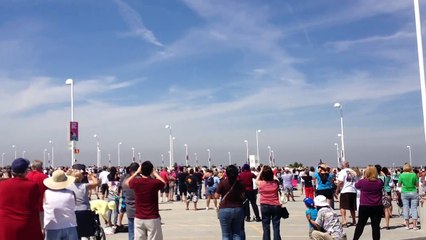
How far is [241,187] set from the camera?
9.49m

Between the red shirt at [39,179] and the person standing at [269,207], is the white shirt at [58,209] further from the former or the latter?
the person standing at [269,207]

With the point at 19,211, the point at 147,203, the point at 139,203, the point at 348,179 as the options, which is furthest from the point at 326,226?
the point at 348,179

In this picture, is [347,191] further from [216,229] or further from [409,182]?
[216,229]

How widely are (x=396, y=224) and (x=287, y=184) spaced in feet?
34.3

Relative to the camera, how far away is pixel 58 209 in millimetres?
7297

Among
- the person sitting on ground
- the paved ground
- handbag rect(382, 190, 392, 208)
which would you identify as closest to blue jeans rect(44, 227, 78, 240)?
the person sitting on ground

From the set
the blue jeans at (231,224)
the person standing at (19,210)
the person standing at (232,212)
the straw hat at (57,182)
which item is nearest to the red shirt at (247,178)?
the person standing at (232,212)

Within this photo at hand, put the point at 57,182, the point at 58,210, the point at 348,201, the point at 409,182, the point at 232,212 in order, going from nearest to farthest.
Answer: the point at 58,210 → the point at 57,182 → the point at 232,212 → the point at 409,182 → the point at 348,201

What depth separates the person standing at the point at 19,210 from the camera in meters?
6.49

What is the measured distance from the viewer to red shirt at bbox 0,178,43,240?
21.3 ft

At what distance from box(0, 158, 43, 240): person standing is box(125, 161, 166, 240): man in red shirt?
1.94 meters

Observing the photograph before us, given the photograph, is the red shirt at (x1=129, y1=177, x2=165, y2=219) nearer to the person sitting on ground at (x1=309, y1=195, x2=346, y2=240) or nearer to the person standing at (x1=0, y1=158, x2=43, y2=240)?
the person standing at (x1=0, y1=158, x2=43, y2=240)

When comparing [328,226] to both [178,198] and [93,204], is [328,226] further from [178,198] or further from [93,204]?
[178,198]

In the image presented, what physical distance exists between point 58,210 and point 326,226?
4.53m
